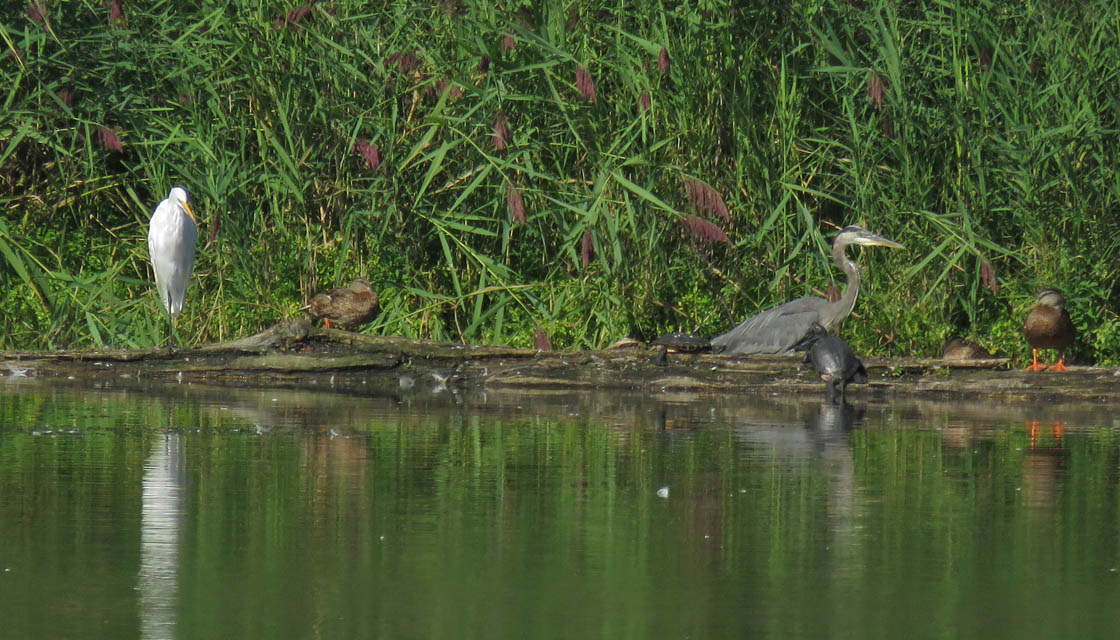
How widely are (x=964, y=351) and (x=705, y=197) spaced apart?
1.80 m

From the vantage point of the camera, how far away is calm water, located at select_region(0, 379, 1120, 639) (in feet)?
A: 14.2

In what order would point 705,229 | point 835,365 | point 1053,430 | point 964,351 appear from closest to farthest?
point 1053,430, point 835,365, point 964,351, point 705,229

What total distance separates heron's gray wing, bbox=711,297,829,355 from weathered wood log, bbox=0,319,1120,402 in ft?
1.43

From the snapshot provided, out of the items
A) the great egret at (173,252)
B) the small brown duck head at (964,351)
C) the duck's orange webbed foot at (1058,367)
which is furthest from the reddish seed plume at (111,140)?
the duck's orange webbed foot at (1058,367)

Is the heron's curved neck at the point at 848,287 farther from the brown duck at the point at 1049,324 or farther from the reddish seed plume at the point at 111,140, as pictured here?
the reddish seed plume at the point at 111,140

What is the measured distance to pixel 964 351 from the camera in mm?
10062

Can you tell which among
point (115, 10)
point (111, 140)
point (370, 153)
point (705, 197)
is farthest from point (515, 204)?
point (115, 10)

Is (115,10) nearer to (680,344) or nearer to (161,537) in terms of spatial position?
(680,344)

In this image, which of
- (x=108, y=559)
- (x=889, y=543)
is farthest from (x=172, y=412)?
(x=889, y=543)

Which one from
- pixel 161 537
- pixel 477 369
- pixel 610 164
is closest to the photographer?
pixel 161 537

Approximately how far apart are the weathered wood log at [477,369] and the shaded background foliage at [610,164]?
78 centimetres

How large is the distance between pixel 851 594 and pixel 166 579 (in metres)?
1.87

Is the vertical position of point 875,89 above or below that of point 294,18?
below

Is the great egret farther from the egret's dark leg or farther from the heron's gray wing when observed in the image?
the heron's gray wing
